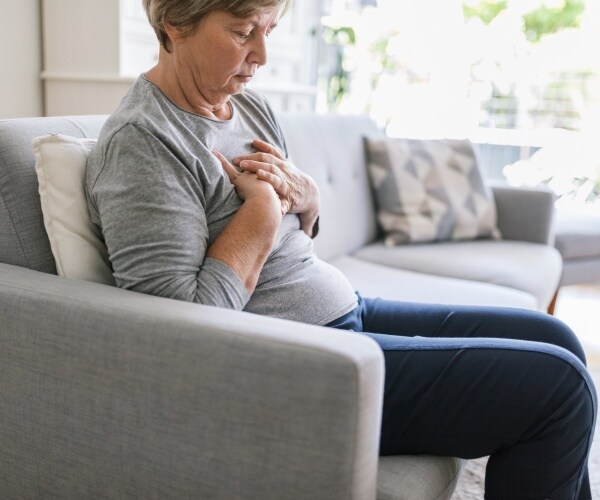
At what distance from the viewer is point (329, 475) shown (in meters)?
0.90

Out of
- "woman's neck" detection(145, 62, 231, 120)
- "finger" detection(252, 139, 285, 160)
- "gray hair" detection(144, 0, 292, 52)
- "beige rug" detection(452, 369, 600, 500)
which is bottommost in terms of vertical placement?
"beige rug" detection(452, 369, 600, 500)

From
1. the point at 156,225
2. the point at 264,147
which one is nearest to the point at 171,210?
the point at 156,225

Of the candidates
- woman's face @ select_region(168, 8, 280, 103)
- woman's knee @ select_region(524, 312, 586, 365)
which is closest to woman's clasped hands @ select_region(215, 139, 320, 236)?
woman's face @ select_region(168, 8, 280, 103)

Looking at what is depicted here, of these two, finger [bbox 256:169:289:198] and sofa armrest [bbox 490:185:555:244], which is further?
sofa armrest [bbox 490:185:555:244]

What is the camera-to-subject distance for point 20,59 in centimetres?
238

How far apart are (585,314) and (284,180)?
2.42 m

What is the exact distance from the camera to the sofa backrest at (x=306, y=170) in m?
1.22

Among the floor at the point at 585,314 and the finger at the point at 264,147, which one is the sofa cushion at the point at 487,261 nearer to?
the floor at the point at 585,314

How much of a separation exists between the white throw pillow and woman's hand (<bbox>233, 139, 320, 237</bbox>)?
270 millimetres

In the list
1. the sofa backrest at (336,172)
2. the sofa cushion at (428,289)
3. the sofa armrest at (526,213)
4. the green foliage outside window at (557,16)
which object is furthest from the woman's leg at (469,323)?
the green foliage outside window at (557,16)

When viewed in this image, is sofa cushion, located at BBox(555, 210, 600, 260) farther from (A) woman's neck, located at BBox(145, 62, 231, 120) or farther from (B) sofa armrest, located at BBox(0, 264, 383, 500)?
(B) sofa armrest, located at BBox(0, 264, 383, 500)

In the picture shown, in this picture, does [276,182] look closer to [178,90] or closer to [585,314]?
[178,90]

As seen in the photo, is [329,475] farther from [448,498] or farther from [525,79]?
[525,79]

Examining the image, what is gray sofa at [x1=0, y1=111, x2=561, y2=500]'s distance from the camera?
90 cm
